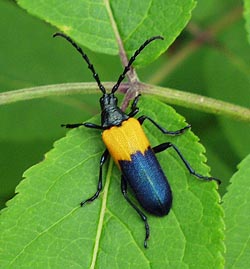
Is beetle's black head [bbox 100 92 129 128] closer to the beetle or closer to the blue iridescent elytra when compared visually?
the beetle

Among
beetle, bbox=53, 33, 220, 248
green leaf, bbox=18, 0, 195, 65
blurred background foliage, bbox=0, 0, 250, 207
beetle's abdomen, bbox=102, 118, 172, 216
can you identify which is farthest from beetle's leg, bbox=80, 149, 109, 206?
blurred background foliage, bbox=0, 0, 250, 207

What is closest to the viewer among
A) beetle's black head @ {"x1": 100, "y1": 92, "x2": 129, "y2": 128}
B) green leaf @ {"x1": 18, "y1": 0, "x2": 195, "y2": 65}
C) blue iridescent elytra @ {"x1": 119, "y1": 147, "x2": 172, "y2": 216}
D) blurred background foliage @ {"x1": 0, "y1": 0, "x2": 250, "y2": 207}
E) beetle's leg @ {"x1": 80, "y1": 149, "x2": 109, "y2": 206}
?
beetle's leg @ {"x1": 80, "y1": 149, "x2": 109, "y2": 206}

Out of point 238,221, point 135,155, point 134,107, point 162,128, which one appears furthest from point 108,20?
point 238,221

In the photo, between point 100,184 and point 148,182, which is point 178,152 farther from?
point 148,182

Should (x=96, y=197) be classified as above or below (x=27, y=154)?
below

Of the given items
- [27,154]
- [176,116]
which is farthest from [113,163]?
[27,154]

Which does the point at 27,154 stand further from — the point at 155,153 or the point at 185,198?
the point at 185,198

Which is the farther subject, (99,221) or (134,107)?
(134,107)

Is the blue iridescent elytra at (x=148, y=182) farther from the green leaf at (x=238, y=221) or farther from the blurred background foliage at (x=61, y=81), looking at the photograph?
the blurred background foliage at (x=61, y=81)
